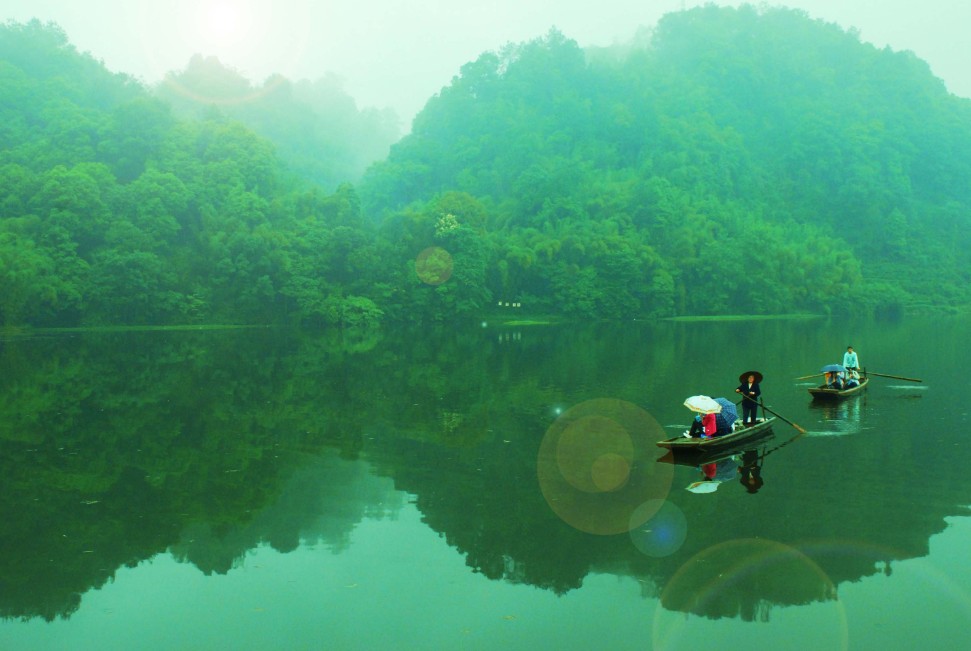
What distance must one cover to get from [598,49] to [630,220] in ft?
167

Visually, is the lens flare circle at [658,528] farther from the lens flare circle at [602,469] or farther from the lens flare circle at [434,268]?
the lens flare circle at [434,268]

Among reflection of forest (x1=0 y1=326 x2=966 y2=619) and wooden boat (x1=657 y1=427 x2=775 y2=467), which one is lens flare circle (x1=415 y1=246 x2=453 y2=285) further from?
wooden boat (x1=657 y1=427 x2=775 y2=467)

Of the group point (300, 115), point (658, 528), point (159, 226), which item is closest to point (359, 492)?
point (658, 528)

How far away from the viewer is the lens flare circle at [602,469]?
36.2 ft

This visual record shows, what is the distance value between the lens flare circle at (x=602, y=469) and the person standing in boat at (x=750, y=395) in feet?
5.49

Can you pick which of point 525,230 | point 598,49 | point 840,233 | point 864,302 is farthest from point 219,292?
point 598,49

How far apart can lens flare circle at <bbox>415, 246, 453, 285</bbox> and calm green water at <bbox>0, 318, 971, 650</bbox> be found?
40.1m

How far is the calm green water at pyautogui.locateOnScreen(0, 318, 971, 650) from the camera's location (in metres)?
7.97

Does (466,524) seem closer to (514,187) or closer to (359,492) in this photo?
(359,492)

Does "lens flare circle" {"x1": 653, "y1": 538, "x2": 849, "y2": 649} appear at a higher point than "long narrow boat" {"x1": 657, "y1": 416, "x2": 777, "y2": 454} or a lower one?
lower

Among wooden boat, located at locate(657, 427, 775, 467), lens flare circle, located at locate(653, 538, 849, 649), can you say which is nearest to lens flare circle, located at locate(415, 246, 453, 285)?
wooden boat, located at locate(657, 427, 775, 467)

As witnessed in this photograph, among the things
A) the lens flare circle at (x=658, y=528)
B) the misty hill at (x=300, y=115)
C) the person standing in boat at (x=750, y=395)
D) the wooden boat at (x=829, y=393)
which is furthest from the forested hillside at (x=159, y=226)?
the lens flare circle at (x=658, y=528)

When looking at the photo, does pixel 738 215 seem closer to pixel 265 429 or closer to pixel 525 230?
pixel 525 230

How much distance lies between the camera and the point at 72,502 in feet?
38.5
